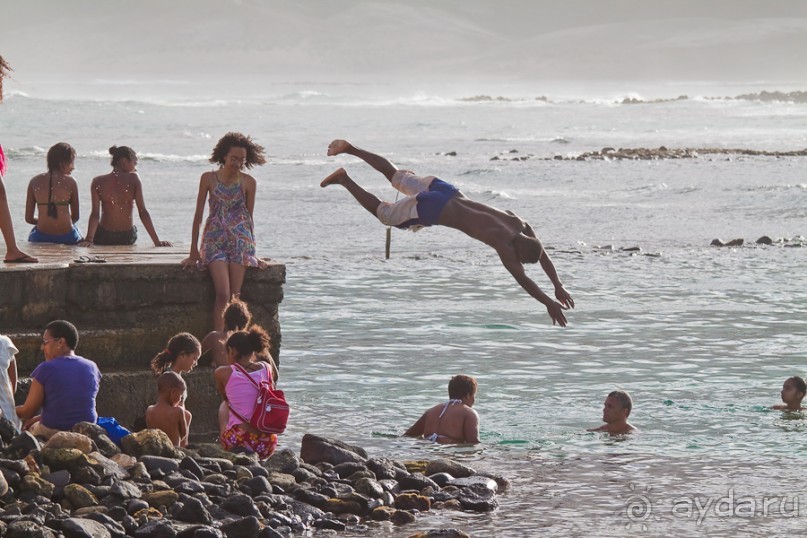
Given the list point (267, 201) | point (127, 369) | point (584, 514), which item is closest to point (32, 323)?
Answer: point (127, 369)

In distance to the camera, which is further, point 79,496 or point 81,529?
point 79,496

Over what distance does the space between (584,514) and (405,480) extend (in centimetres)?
117

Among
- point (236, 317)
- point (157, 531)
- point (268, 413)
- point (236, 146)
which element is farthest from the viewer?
point (236, 146)

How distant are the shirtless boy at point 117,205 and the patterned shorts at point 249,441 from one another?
318 cm

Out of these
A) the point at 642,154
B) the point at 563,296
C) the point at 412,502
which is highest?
the point at 642,154

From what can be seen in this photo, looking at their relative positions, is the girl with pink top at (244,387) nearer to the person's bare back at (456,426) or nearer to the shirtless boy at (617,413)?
the person's bare back at (456,426)

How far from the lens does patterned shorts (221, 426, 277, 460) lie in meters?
8.96

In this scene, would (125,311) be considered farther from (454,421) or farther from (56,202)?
(454,421)

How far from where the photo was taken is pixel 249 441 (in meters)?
8.98

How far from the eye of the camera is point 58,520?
703cm

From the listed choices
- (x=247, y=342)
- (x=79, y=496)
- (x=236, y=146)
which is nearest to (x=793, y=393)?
(x=247, y=342)

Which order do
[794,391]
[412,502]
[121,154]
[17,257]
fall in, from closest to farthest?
[412,502], [17,257], [794,391], [121,154]

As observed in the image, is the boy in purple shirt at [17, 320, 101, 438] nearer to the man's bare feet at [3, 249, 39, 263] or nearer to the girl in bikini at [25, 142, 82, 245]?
the man's bare feet at [3, 249, 39, 263]

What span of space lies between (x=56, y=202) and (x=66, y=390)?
353 cm
